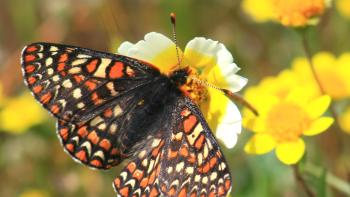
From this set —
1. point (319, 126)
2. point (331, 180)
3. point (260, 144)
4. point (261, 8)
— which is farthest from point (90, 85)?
point (261, 8)

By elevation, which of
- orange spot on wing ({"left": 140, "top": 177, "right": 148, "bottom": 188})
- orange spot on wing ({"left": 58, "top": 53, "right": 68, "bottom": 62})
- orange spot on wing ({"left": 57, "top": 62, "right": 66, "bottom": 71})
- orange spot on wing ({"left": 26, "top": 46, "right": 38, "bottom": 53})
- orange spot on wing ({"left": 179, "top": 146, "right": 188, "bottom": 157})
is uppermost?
orange spot on wing ({"left": 26, "top": 46, "right": 38, "bottom": 53})

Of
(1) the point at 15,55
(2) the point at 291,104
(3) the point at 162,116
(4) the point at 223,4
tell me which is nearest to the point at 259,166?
(2) the point at 291,104

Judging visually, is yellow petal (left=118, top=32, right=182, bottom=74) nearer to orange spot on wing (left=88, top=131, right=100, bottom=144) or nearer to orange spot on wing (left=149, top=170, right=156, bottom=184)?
orange spot on wing (left=88, top=131, right=100, bottom=144)

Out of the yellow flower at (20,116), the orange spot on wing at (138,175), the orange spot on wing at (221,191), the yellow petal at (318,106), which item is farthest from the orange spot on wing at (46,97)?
the yellow flower at (20,116)

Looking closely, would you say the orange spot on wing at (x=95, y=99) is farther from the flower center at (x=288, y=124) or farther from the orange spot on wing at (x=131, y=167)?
the flower center at (x=288, y=124)

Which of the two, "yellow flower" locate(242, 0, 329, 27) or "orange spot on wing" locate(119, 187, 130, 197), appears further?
"yellow flower" locate(242, 0, 329, 27)

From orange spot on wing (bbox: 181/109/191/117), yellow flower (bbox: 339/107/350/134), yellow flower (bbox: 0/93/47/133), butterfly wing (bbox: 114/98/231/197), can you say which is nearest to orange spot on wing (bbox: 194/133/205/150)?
butterfly wing (bbox: 114/98/231/197)

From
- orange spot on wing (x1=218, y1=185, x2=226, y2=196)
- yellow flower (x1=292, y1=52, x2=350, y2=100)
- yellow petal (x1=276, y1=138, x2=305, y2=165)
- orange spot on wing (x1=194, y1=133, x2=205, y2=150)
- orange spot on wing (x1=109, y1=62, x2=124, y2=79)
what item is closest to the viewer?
orange spot on wing (x1=218, y1=185, x2=226, y2=196)

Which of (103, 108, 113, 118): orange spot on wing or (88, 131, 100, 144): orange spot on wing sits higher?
(103, 108, 113, 118): orange spot on wing

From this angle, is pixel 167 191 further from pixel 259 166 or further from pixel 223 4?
pixel 223 4
